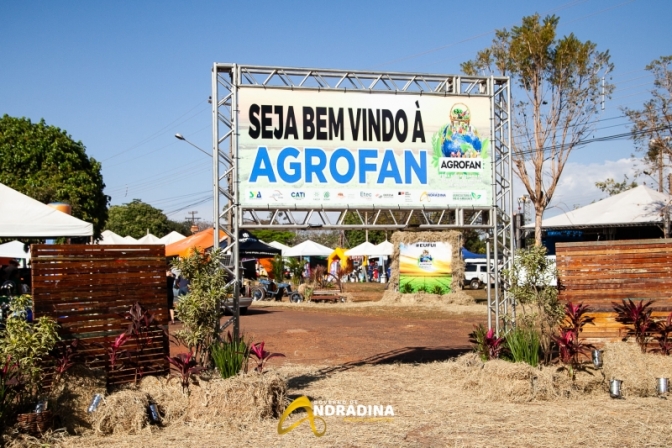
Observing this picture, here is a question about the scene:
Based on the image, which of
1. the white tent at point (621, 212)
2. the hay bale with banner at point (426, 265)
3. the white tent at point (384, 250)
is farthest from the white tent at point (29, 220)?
the white tent at point (384, 250)

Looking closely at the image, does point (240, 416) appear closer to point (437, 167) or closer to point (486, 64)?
point (437, 167)

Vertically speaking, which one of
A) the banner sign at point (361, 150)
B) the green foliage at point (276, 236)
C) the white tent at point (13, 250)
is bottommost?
the white tent at point (13, 250)

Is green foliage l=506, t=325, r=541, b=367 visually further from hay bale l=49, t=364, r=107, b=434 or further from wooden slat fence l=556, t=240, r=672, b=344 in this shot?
hay bale l=49, t=364, r=107, b=434

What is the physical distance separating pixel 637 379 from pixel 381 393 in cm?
384

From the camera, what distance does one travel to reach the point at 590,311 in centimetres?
1159

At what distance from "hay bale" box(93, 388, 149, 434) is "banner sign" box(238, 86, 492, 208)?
404 cm

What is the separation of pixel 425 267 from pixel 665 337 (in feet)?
70.5

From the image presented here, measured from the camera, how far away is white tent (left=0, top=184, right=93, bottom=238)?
12508mm

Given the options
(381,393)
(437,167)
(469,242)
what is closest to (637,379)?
(381,393)

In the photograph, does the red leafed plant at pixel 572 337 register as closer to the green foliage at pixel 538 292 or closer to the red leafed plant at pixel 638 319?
the green foliage at pixel 538 292

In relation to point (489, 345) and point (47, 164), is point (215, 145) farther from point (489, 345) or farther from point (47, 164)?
point (47, 164)

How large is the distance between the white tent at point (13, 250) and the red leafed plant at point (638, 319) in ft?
79.4

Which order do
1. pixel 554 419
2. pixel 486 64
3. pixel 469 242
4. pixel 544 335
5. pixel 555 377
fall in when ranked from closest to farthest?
1. pixel 554 419
2. pixel 555 377
3. pixel 544 335
4. pixel 486 64
5. pixel 469 242

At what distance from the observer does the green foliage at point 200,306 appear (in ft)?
31.1
